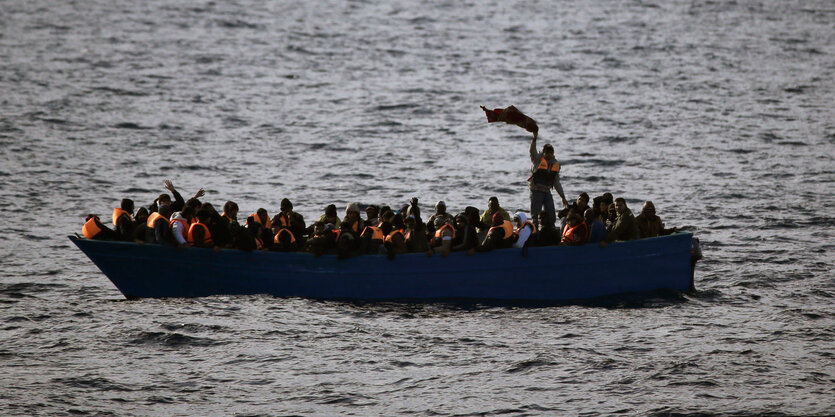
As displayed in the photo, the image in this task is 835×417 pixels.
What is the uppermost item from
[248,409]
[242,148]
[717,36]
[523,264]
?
[717,36]

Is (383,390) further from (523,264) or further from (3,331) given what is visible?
(3,331)

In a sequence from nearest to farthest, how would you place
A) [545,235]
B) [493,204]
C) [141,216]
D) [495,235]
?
1. [495,235]
2. [545,235]
3. [493,204]
4. [141,216]

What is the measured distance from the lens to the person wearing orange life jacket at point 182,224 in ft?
71.2

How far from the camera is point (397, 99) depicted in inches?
2013

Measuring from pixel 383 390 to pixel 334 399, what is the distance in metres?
0.88

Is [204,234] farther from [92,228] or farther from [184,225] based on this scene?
[92,228]

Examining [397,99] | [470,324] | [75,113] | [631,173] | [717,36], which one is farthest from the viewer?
[717,36]

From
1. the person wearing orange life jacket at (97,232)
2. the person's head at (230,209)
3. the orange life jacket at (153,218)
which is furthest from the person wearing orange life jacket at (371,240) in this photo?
the person wearing orange life jacket at (97,232)

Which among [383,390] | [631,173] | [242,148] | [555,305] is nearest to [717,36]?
[631,173]

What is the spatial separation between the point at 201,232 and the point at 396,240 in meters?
3.84

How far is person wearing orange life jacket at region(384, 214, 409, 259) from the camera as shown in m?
21.4

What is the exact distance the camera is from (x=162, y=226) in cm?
2169

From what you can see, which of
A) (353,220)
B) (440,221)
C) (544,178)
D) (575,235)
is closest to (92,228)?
(353,220)

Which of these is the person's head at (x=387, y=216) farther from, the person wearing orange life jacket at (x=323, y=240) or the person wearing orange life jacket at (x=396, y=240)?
the person wearing orange life jacket at (x=323, y=240)
